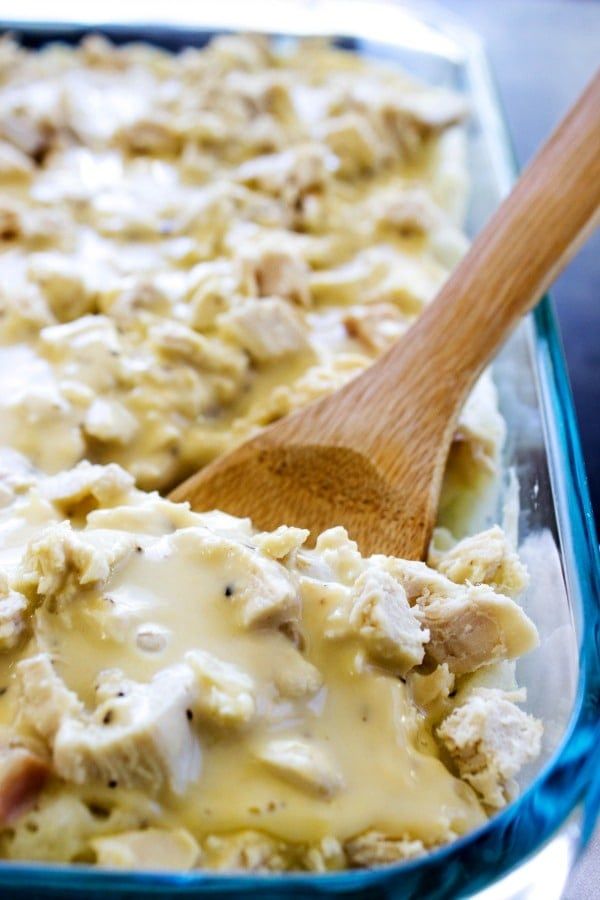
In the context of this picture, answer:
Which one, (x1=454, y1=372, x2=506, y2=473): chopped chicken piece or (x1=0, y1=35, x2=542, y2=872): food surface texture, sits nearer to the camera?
(x1=0, y1=35, x2=542, y2=872): food surface texture

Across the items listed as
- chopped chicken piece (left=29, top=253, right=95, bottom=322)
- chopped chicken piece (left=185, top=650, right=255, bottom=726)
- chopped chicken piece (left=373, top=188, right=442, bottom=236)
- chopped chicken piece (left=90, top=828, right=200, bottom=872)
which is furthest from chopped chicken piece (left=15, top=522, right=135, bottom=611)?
chopped chicken piece (left=373, top=188, right=442, bottom=236)

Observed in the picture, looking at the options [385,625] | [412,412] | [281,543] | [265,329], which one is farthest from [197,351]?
[385,625]

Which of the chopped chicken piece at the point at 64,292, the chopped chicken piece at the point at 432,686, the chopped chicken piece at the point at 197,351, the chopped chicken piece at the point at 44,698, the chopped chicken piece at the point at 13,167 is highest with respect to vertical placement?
the chopped chicken piece at the point at 432,686

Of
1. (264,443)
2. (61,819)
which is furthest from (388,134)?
(61,819)

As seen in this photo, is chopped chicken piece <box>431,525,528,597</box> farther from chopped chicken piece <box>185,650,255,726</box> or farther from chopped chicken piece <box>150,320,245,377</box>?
chopped chicken piece <box>150,320,245,377</box>

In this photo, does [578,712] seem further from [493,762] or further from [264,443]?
[264,443]

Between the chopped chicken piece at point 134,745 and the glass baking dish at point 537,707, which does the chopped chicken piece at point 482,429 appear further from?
the chopped chicken piece at point 134,745

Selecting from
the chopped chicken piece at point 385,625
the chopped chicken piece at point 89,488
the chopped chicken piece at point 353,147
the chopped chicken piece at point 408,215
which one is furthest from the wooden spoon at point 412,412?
the chopped chicken piece at point 353,147
